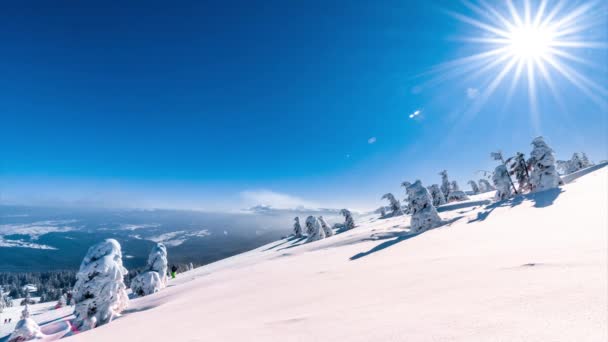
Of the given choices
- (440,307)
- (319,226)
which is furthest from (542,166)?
(440,307)

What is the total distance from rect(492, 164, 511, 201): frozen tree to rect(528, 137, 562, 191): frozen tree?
19.0ft

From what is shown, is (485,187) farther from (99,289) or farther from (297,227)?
(99,289)

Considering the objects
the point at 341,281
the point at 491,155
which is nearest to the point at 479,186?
the point at 491,155

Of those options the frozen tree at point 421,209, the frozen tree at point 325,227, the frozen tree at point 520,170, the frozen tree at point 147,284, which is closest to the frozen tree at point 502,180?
the frozen tree at point 520,170

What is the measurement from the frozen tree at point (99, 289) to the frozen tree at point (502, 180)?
41.2m

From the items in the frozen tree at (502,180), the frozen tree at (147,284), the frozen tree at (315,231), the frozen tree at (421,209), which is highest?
the frozen tree at (502,180)

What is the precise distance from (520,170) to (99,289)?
41.3 metres

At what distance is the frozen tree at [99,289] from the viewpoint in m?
14.3

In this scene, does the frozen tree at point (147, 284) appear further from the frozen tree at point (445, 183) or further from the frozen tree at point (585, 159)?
the frozen tree at point (585, 159)

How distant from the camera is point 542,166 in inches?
1043

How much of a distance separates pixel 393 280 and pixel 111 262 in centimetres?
1654

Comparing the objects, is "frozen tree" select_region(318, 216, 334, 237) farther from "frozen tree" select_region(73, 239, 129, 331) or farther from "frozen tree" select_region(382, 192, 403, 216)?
"frozen tree" select_region(73, 239, 129, 331)

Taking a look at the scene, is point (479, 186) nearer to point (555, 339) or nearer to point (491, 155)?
point (491, 155)

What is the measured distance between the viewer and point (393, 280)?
5352mm
